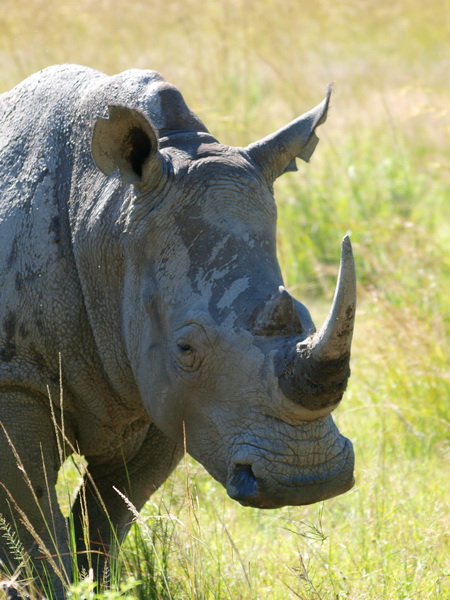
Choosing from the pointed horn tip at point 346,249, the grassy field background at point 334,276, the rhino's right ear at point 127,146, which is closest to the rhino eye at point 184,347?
the grassy field background at point 334,276

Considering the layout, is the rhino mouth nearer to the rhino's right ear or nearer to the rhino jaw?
the rhino jaw

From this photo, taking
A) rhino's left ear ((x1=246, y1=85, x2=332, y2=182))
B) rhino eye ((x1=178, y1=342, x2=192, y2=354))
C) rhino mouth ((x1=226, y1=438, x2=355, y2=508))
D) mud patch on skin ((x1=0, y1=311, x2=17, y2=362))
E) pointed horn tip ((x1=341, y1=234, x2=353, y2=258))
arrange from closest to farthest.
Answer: pointed horn tip ((x1=341, y1=234, x2=353, y2=258)) < rhino mouth ((x1=226, y1=438, x2=355, y2=508)) < rhino eye ((x1=178, y1=342, x2=192, y2=354)) < mud patch on skin ((x1=0, y1=311, x2=17, y2=362)) < rhino's left ear ((x1=246, y1=85, x2=332, y2=182))

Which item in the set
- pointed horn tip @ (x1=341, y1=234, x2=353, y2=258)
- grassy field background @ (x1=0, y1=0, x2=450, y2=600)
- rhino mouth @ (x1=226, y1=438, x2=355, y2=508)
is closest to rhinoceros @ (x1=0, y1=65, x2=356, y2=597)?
rhino mouth @ (x1=226, y1=438, x2=355, y2=508)

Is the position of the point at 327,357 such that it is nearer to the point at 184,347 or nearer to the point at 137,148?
the point at 184,347

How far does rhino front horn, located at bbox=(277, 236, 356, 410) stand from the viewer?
135 inches

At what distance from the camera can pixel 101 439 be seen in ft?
14.6

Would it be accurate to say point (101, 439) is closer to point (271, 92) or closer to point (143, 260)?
point (143, 260)

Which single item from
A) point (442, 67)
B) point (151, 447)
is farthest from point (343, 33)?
point (151, 447)

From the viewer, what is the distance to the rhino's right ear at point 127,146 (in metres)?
3.94

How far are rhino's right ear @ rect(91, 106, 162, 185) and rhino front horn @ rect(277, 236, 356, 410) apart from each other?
94 centimetres

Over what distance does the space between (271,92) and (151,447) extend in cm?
1108

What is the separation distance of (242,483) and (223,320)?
22.3 inches

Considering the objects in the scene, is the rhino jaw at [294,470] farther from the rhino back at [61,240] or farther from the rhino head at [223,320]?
the rhino back at [61,240]

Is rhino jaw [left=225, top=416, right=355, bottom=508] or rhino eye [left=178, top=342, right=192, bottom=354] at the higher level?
rhino eye [left=178, top=342, right=192, bottom=354]
